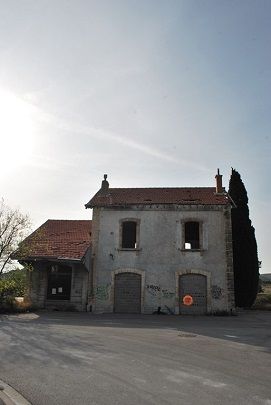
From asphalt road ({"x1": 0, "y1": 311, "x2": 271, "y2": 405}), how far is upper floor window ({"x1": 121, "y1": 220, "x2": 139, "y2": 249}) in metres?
9.85

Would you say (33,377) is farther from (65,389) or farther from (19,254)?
(19,254)

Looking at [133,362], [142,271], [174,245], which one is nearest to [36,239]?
[142,271]

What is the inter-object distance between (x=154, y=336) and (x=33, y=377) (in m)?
6.23

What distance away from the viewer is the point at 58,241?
24172mm

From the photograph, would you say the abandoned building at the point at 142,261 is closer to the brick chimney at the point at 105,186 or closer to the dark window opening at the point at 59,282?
the dark window opening at the point at 59,282

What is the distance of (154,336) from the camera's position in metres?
12.9

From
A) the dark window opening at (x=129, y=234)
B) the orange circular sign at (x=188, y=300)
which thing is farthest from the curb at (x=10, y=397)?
the dark window opening at (x=129, y=234)

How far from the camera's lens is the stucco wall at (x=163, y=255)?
2209 centimetres

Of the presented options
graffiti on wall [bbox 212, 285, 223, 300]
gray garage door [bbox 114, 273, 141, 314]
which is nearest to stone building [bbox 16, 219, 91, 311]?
gray garage door [bbox 114, 273, 141, 314]

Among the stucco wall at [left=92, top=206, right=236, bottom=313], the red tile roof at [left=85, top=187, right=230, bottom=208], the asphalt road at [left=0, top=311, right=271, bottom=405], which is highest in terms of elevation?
the red tile roof at [left=85, top=187, right=230, bottom=208]

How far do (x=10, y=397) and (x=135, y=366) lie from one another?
120 inches

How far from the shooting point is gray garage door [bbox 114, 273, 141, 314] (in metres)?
22.3

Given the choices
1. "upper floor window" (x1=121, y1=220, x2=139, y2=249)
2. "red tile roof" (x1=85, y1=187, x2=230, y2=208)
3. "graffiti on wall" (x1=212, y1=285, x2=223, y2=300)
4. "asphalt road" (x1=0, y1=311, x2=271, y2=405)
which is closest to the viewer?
"asphalt road" (x1=0, y1=311, x2=271, y2=405)

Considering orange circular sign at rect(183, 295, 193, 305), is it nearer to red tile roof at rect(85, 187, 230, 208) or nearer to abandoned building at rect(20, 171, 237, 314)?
abandoned building at rect(20, 171, 237, 314)
